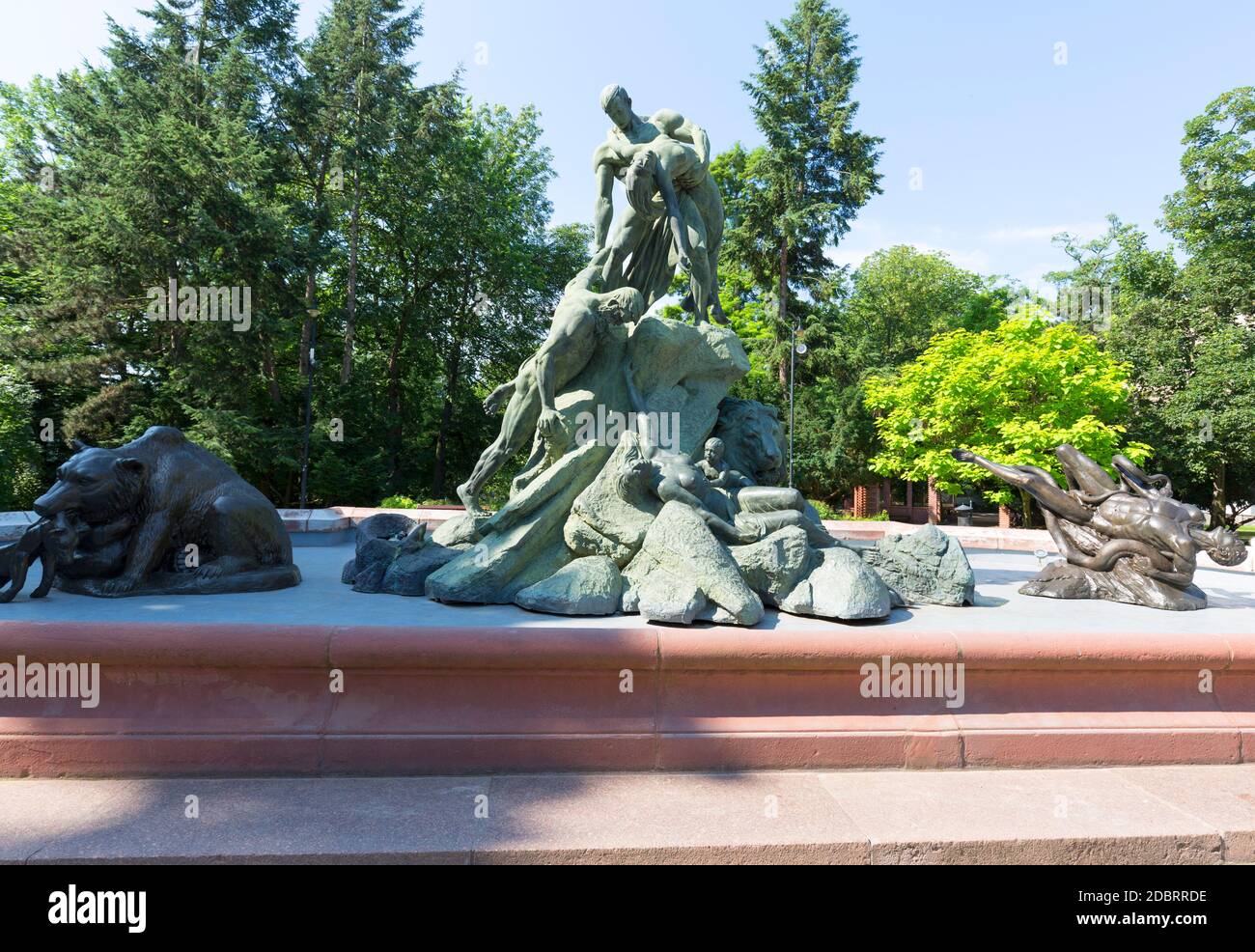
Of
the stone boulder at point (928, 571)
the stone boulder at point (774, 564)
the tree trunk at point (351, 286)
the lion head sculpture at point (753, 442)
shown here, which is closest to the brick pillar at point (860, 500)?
the tree trunk at point (351, 286)

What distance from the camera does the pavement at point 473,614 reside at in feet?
13.5

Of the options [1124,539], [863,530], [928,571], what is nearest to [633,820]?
[928,571]

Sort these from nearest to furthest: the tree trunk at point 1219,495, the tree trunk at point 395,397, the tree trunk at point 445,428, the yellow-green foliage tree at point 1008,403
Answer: the yellow-green foliage tree at point 1008,403 < the tree trunk at point 1219,495 < the tree trunk at point 395,397 < the tree trunk at point 445,428

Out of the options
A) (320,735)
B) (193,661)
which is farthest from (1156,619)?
(193,661)

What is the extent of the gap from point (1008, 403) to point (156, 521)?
2249 centimetres

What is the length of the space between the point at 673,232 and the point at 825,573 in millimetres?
4296

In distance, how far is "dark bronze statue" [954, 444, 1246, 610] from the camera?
5.13 metres

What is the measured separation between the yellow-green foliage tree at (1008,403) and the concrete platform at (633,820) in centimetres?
1866

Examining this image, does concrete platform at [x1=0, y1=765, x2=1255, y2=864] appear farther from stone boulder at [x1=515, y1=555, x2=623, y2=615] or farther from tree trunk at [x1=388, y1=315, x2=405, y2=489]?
tree trunk at [x1=388, y1=315, x2=405, y2=489]

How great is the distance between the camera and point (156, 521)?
4.85 metres

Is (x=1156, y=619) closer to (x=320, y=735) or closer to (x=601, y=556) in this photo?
(x=601, y=556)

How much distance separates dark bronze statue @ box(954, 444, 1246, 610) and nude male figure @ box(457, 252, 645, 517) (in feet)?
11.5

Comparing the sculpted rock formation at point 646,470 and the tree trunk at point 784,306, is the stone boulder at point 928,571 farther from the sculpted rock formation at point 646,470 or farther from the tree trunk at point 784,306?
the tree trunk at point 784,306

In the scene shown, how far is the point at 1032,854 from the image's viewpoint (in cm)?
279
